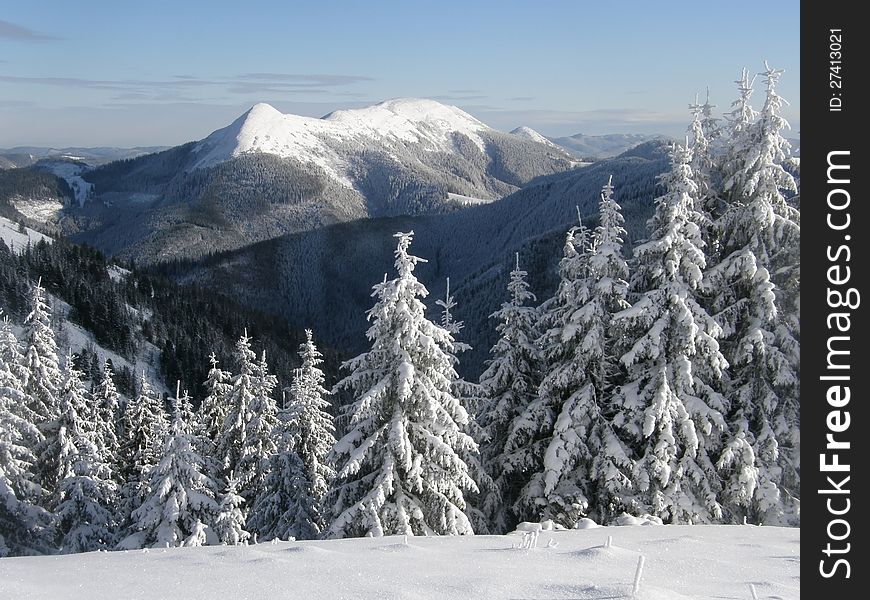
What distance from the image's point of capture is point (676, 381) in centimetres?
1627

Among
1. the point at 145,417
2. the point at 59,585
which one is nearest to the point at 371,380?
the point at 59,585

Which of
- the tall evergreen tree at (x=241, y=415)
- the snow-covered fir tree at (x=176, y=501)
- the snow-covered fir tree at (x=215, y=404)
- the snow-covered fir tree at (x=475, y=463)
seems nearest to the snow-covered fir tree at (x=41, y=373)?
the snow-covered fir tree at (x=215, y=404)

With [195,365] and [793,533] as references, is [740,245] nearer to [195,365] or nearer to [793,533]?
[793,533]

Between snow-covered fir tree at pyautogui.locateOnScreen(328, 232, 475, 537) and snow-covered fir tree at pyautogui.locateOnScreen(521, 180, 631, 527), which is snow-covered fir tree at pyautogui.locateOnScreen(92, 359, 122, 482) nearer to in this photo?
snow-covered fir tree at pyautogui.locateOnScreen(328, 232, 475, 537)

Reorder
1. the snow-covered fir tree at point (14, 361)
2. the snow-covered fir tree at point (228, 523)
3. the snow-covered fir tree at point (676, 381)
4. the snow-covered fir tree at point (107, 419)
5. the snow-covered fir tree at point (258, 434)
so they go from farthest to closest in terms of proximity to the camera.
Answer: the snow-covered fir tree at point (107, 419)
the snow-covered fir tree at point (258, 434)
the snow-covered fir tree at point (14, 361)
the snow-covered fir tree at point (228, 523)
the snow-covered fir tree at point (676, 381)

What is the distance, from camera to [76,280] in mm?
102938

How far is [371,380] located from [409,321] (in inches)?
88.4

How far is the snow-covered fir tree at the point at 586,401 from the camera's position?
55.6 feet

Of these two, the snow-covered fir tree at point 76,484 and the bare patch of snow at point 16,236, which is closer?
the snow-covered fir tree at point 76,484

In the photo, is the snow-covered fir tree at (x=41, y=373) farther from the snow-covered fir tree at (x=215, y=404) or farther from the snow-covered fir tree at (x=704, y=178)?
the snow-covered fir tree at (x=704, y=178)

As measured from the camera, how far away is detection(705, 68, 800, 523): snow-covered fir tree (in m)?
16.0

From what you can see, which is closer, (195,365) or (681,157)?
(681,157)

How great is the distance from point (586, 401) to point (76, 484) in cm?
2106

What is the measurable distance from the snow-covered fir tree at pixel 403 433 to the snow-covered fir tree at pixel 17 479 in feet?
50.2
